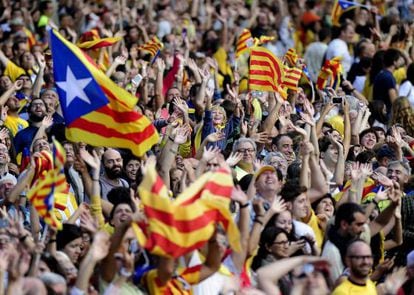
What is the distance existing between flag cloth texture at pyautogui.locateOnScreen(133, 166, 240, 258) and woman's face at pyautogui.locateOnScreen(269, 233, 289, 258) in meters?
0.81

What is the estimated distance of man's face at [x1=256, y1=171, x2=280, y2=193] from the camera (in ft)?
40.1

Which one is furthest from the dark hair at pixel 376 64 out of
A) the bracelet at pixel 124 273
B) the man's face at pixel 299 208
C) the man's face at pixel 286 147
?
the bracelet at pixel 124 273

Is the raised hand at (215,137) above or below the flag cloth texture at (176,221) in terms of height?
below

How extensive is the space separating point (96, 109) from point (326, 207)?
7.15 ft

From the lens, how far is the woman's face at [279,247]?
11.2 meters

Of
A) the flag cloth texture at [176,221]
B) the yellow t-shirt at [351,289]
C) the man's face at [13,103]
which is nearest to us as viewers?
the flag cloth texture at [176,221]

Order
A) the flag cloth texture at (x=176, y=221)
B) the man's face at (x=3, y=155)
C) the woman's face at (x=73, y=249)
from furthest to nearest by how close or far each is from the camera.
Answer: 1. the man's face at (x=3, y=155)
2. the woman's face at (x=73, y=249)
3. the flag cloth texture at (x=176, y=221)

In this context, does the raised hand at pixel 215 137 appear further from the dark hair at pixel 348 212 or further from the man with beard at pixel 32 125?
the dark hair at pixel 348 212

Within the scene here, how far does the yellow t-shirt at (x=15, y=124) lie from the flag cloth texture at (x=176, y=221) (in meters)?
6.02

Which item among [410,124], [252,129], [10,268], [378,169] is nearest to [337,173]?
[378,169]

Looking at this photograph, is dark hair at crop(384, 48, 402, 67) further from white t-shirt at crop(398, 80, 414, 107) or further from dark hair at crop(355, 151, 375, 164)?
dark hair at crop(355, 151, 375, 164)

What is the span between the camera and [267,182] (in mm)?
12258

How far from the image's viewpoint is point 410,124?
16.6 m

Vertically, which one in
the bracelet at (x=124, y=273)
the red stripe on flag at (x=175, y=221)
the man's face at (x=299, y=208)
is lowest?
the man's face at (x=299, y=208)
